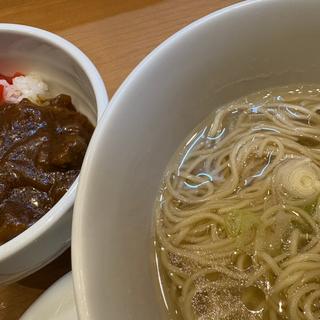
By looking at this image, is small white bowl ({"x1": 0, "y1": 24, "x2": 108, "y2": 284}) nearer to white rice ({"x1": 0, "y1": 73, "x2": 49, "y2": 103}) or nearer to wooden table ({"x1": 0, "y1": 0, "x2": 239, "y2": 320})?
white rice ({"x1": 0, "y1": 73, "x2": 49, "y2": 103})

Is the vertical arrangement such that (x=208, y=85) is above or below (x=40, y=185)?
above

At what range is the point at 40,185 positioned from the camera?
3.85ft

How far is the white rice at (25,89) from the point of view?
1.41 metres

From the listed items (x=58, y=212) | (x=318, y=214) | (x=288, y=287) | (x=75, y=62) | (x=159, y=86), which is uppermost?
(x=75, y=62)

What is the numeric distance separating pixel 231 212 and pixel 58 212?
0.36 metres

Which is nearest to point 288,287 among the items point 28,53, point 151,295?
point 151,295

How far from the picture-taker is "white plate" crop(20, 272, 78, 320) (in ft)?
3.37

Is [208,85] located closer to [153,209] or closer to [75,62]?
[153,209]

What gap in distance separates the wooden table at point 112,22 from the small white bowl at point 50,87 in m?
0.14

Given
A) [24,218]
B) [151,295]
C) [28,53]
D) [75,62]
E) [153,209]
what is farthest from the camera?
[28,53]

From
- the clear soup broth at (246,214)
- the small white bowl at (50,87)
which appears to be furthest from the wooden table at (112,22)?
the clear soup broth at (246,214)

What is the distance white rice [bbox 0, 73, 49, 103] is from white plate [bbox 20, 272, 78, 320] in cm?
57

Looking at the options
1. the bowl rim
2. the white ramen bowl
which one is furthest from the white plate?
the bowl rim

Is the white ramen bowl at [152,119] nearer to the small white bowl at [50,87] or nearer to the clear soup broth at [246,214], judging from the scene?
the clear soup broth at [246,214]
